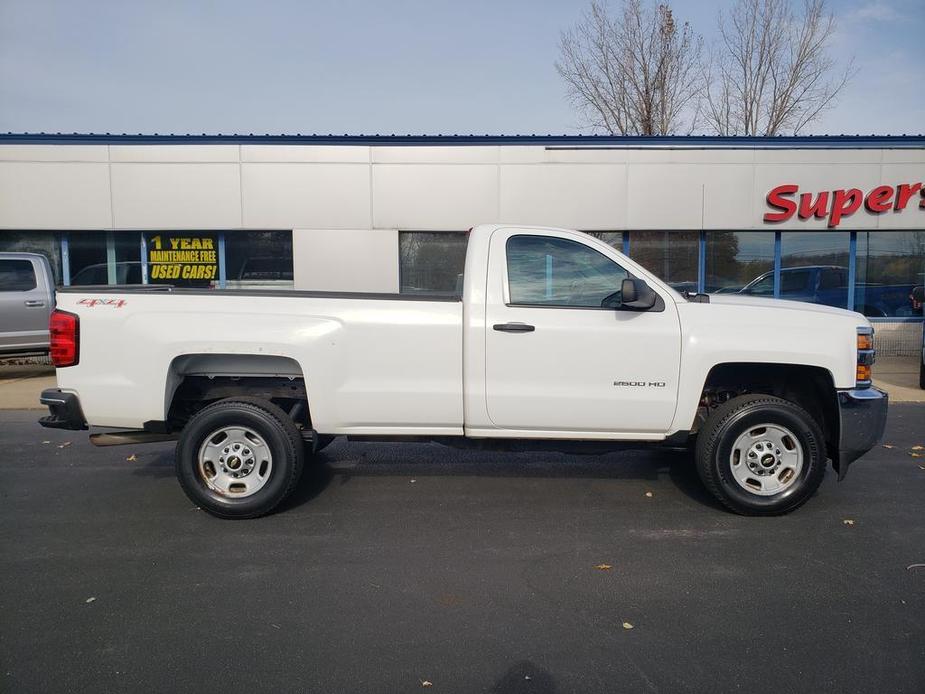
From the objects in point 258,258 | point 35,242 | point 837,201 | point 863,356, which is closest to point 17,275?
point 35,242

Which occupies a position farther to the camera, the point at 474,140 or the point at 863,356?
the point at 474,140

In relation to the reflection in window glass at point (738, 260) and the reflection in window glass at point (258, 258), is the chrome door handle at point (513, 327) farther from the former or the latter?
the reflection in window glass at point (738, 260)

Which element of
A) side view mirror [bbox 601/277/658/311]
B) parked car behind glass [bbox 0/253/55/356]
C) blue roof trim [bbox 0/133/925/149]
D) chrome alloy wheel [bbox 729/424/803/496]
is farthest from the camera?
blue roof trim [bbox 0/133/925/149]

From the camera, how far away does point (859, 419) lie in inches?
196

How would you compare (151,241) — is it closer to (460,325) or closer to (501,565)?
(460,325)

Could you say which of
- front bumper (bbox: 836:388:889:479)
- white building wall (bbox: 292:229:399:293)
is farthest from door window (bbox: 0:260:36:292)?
front bumper (bbox: 836:388:889:479)

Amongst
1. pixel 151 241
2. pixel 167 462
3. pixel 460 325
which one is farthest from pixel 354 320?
pixel 151 241

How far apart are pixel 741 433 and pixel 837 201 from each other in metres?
11.5

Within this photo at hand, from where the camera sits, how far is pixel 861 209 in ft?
47.7

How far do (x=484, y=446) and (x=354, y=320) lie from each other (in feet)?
4.30

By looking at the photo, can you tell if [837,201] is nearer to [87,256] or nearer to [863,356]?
[863,356]

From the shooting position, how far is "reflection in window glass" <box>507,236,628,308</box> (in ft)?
16.9

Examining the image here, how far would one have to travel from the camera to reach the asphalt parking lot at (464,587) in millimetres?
3156

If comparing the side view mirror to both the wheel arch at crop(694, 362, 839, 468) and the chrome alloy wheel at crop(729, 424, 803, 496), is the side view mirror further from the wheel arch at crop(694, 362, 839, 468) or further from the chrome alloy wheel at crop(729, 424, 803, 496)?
the chrome alloy wheel at crop(729, 424, 803, 496)
